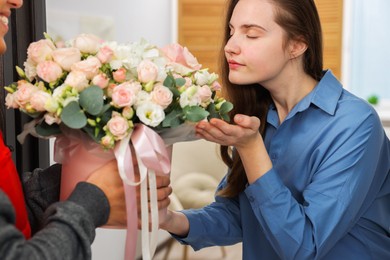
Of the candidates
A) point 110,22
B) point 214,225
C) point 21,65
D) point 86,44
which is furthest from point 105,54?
point 110,22

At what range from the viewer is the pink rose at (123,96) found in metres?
1.01

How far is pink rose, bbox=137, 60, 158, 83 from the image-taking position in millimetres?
1057

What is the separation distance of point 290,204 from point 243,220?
1.10 ft

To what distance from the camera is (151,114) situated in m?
1.03

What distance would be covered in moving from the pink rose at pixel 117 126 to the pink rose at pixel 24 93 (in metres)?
0.17

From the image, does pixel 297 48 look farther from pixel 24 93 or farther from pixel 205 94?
pixel 24 93

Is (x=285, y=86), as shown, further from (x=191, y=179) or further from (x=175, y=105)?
(x=191, y=179)

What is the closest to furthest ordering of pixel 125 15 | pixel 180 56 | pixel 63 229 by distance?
1. pixel 63 229
2. pixel 180 56
3. pixel 125 15

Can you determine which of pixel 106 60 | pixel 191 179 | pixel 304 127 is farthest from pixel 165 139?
pixel 191 179

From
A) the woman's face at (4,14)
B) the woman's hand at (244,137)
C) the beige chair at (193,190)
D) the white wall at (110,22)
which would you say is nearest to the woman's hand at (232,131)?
the woman's hand at (244,137)

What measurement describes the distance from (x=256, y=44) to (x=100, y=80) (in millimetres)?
601

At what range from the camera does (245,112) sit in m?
1.71

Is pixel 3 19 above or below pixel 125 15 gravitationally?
above

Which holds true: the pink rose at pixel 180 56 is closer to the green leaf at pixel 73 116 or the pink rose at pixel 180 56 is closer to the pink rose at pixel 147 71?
the pink rose at pixel 147 71
